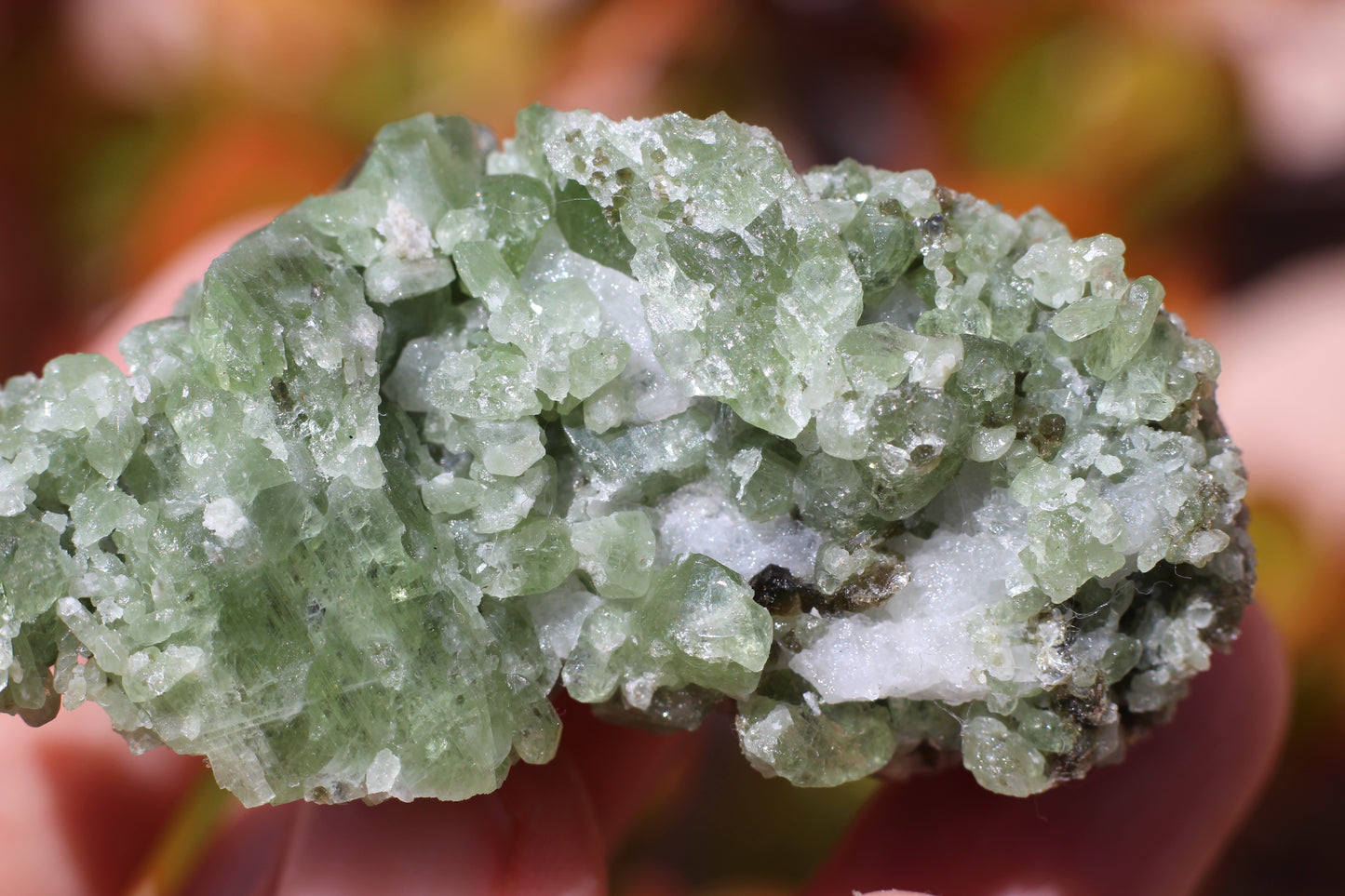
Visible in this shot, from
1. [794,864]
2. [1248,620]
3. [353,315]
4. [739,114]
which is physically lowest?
[794,864]

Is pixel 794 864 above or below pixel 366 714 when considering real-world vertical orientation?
below

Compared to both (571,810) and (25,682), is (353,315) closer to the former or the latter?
(25,682)

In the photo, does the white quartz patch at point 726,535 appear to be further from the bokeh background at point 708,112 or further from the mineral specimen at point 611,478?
the bokeh background at point 708,112

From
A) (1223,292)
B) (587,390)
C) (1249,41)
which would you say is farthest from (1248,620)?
(1249,41)

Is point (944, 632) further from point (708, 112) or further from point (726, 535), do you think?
point (708, 112)

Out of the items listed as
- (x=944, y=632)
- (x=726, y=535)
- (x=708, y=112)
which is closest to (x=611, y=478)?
(x=726, y=535)

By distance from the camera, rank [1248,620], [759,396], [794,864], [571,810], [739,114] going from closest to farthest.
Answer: [759,396]
[571,810]
[1248,620]
[794,864]
[739,114]
